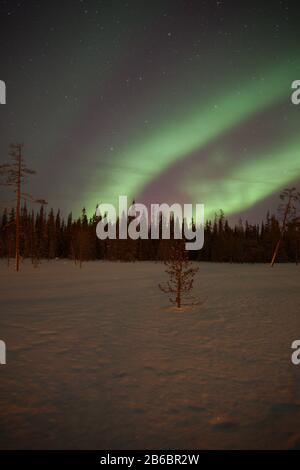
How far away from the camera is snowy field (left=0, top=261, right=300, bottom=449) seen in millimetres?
3582

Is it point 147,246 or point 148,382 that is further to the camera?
point 147,246

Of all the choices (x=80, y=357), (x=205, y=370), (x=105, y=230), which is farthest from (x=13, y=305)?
(x=105, y=230)

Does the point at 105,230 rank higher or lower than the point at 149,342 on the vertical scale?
higher

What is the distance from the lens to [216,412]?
406cm

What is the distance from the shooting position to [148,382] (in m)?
4.97

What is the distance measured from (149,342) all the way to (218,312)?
177 inches

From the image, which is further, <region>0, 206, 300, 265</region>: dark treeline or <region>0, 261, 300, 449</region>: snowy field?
<region>0, 206, 300, 265</region>: dark treeline

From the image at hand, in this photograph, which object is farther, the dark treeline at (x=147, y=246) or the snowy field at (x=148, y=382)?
the dark treeline at (x=147, y=246)

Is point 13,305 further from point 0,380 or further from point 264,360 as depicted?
point 264,360

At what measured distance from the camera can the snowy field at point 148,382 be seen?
3582 millimetres
